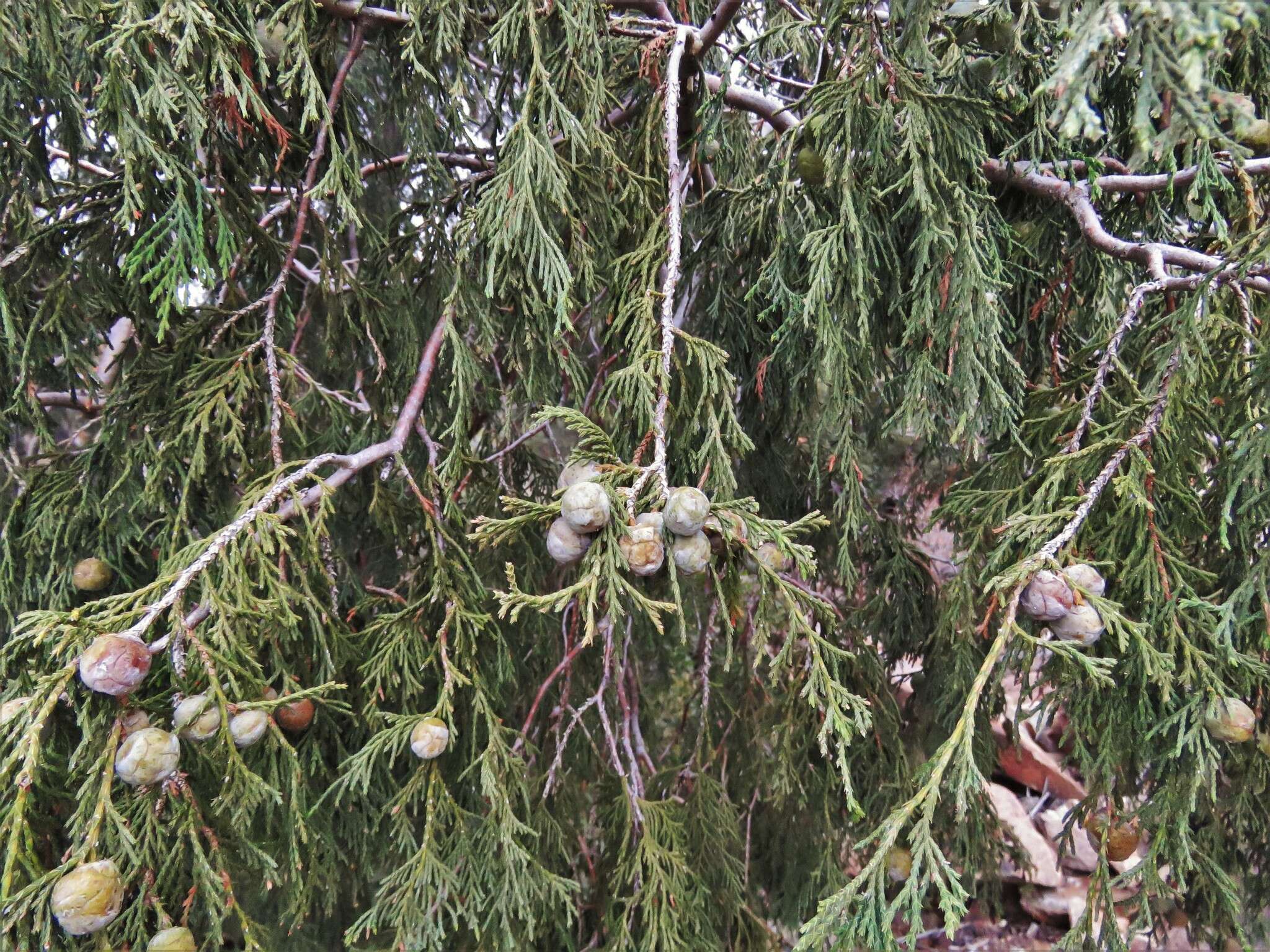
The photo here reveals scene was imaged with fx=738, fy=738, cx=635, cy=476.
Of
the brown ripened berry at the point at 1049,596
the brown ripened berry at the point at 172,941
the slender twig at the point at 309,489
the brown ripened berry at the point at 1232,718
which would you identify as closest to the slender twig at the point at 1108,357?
the brown ripened berry at the point at 1049,596

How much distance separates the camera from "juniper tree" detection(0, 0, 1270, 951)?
4.21ft

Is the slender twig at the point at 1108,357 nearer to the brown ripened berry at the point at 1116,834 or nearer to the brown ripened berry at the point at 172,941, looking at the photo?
the brown ripened berry at the point at 1116,834

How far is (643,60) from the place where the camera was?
181cm

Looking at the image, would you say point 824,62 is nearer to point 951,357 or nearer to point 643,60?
point 643,60

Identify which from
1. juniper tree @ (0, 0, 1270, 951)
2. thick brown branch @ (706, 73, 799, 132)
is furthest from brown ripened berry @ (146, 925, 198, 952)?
thick brown branch @ (706, 73, 799, 132)

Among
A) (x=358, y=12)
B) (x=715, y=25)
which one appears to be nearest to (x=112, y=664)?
(x=358, y=12)

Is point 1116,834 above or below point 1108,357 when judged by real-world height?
below

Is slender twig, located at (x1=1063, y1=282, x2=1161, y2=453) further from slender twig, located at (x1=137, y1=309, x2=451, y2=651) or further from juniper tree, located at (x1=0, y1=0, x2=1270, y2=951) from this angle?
slender twig, located at (x1=137, y1=309, x2=451, y2=651)

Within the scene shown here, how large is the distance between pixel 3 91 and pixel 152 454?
930 mm

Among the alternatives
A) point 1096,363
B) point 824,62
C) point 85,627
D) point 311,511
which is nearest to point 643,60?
point 824,62

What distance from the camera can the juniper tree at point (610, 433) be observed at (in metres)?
1.28

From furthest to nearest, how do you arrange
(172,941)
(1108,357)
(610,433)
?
(610,433), (1108,357), (172,941)

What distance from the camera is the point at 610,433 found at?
2.00 m

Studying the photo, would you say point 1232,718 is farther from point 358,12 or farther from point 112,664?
point 358,12
